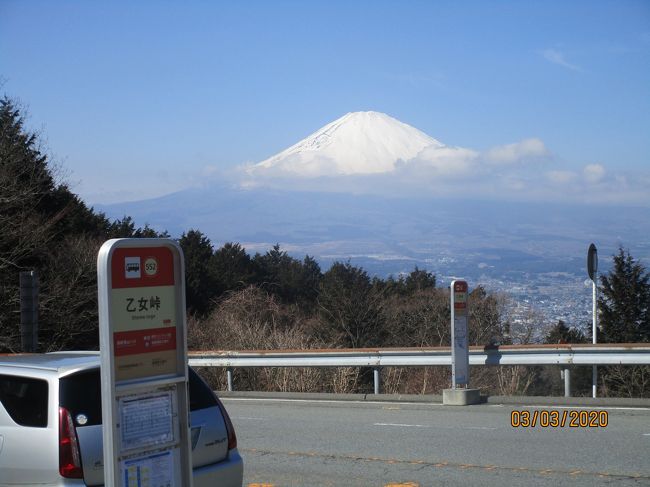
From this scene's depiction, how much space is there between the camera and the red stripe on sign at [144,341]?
13.4ft

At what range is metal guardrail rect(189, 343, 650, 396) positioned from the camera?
1364cm

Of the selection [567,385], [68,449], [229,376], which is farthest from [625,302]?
[68,449]

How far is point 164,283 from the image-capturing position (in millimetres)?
4352

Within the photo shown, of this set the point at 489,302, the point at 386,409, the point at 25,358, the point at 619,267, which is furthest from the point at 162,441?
the point at 619,267

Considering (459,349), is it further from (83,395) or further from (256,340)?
(256,340)

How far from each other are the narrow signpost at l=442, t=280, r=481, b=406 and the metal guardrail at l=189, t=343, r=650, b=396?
2.35ft

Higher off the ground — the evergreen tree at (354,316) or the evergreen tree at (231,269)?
the evergreen tree at (231,269)

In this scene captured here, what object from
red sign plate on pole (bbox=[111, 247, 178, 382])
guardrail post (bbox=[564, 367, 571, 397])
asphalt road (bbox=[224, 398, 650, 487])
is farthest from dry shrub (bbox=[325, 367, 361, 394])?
red sign plate on pole (bbox=[111, 247, 178, 382])

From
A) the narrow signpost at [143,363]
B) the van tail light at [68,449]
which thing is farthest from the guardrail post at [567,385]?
the narrow signpost at [143,363]

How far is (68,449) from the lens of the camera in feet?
17.0

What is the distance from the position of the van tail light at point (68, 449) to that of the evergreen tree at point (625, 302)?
2707 centimetres

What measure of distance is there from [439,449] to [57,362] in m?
5.39

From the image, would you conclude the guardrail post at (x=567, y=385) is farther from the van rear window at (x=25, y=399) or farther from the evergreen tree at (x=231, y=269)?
the evergreen tree at (x=231, y=269)
